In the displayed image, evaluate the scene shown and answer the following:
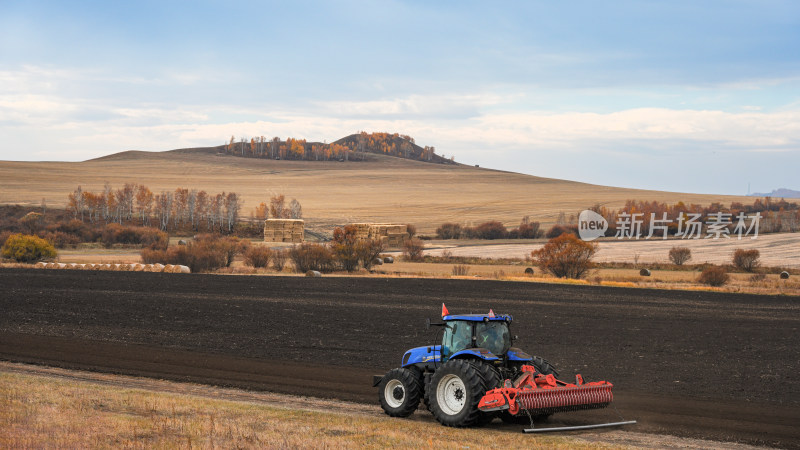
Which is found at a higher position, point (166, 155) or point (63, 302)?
point (166, 155)

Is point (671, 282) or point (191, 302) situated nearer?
point (191, 302)

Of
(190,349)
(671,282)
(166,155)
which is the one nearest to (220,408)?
(190,349)

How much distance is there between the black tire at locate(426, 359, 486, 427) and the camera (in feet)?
38.4

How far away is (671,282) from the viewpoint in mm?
48562

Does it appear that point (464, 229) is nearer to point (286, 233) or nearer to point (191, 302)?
point (286, 233)

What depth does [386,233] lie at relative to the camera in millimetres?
82625

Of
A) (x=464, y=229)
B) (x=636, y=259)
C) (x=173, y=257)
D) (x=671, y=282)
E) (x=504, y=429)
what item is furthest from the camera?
(x=464, y=229)

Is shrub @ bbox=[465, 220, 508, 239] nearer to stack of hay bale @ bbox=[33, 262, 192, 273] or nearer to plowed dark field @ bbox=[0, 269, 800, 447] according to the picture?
stack of hay bale @ bbox=[33, 262, 192, 273]

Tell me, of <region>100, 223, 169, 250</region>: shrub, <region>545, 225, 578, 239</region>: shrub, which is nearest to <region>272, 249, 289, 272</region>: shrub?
<region>100, 223, 169, 250</region>: shrub

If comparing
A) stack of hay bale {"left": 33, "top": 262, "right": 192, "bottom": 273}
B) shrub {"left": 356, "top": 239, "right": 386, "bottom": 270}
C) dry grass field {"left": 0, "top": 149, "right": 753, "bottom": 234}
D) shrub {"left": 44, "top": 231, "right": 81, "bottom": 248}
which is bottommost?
shrub {"left": 44, "top": 231, "right": 81, "bottom": 248}

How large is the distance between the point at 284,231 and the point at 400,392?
239 feet

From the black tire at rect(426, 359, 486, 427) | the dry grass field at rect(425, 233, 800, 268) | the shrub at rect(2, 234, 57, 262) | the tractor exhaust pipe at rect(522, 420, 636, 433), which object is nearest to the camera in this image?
the black tire at rect(426, 359, 486, 427)

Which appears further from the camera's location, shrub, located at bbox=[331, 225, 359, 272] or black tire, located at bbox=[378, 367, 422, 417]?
shrub, located at bbox=[331, 225, 359, 272]

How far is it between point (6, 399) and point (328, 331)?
12277 millimetres
